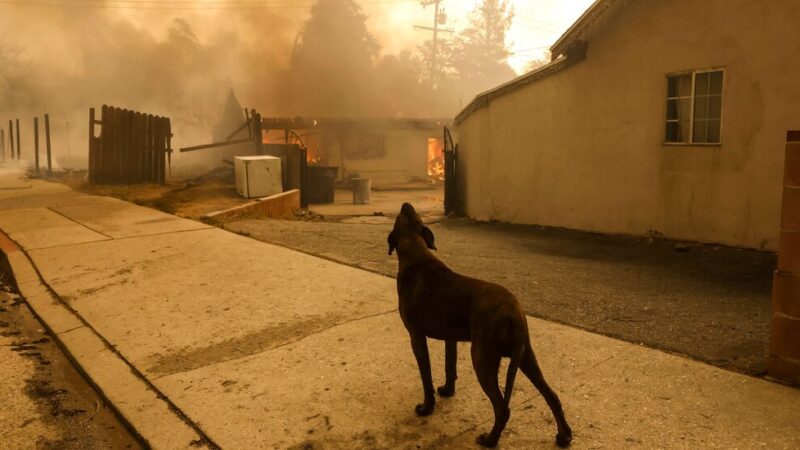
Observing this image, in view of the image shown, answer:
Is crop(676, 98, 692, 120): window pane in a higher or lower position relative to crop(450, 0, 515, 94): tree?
lower

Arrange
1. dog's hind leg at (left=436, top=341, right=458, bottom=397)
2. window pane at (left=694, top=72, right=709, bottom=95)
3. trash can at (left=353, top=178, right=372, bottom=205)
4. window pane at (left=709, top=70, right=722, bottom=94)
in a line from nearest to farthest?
1. dog's hind leg at (left=436, top=341, right=458, bottom=397)
2. window pane at (left=709, top=70, right=722, bottom=94)
3. window pane at (left=694, top=72, right=709, bottom=95)
4. trash can at (left=353, top=178, right=372, bottom=205)

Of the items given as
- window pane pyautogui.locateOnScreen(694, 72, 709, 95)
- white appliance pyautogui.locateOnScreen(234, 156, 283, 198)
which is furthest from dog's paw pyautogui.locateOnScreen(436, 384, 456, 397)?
white appliance pyautogui.locateOnScreen(234, 156, 283, 198)

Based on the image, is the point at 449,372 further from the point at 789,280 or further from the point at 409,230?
the point at 789,280

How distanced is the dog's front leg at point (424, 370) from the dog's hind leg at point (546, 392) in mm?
480

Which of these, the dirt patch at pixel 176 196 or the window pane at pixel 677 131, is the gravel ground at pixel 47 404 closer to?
the dirt patch at pixel 176 196

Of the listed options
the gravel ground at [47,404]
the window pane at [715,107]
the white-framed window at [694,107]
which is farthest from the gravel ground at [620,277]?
the gravel ground at [47,404]

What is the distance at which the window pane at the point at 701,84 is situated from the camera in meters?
8.01

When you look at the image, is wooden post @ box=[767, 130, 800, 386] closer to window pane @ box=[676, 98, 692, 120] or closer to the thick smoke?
window pane @ box=[676, 98, 692, 120]

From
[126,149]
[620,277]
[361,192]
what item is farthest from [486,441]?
[361,192]

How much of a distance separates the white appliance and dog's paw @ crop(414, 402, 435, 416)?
979cm

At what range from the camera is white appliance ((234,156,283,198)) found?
11.8m

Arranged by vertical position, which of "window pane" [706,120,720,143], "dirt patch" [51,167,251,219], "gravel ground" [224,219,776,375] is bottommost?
"gravel ground" [224,219,776,375]

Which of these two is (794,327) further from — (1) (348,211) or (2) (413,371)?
(1) (348,211)

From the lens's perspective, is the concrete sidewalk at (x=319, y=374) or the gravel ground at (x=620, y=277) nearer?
the concrete sidewalk at (x=319, y=374)
